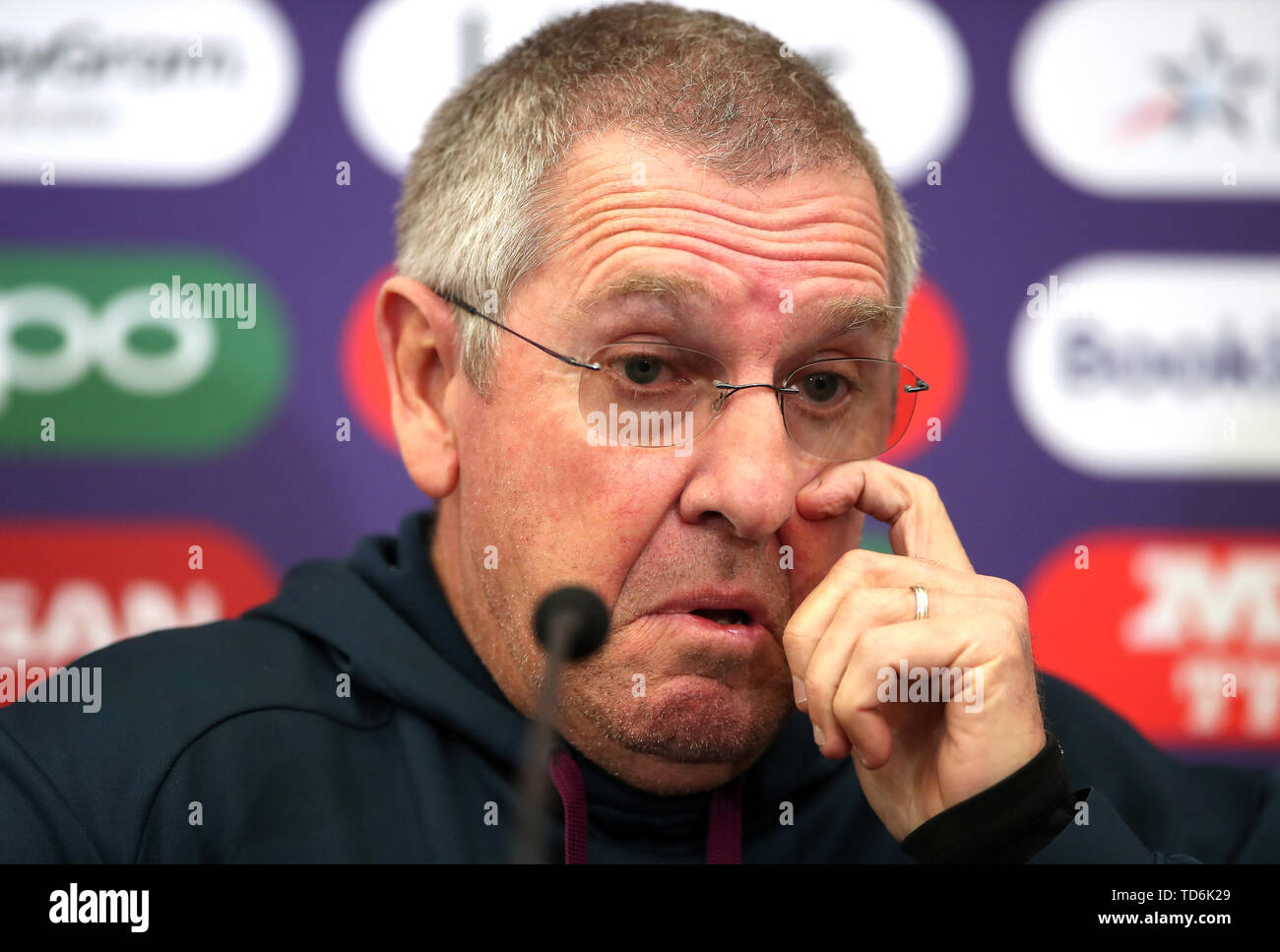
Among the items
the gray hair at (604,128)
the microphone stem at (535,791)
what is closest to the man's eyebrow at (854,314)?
the gray hair at (604,128)

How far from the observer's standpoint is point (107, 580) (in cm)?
254

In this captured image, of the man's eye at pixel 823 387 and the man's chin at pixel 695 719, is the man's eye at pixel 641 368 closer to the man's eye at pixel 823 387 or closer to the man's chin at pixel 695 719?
the man's eye at pixel 823 387

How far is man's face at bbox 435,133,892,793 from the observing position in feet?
4.64

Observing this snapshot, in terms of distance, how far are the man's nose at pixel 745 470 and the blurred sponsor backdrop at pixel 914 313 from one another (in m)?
1.20

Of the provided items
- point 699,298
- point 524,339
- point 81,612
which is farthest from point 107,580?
point 699,298

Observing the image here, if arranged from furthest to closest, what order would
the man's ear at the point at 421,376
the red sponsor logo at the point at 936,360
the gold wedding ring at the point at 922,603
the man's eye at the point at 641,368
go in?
the red sponsor logo at the point at 936,360, the man's ear at the point at 421,376, the man's eye at the point at 641,368, the gold wedding ring at the point at 922,603

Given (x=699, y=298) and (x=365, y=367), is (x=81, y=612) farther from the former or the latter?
(x=699, y=298)

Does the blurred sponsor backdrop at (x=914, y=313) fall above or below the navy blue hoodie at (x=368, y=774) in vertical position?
above

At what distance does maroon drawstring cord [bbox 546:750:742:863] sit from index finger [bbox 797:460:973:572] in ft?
1.35

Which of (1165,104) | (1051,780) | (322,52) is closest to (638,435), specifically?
(1051,780)

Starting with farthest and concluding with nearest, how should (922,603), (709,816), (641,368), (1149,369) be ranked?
1. (1149,369)
2. (709,816)
3. (641,368)
4. (922,603)

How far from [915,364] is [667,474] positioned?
133cm

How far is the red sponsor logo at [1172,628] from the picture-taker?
263 centimetres

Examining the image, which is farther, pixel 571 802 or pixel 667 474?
pixel 571 802
